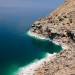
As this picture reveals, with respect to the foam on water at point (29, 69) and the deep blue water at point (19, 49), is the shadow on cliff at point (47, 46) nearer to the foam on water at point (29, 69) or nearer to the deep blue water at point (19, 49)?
the deep blue water at point (19, 49)

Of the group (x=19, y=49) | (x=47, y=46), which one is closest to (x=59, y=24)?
(x=47, y=46)

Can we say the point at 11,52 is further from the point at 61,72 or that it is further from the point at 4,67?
the point at 61,72

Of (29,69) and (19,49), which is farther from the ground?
(19,49)

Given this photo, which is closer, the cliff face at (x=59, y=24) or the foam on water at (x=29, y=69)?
the foam on water at (x=29, y=69)

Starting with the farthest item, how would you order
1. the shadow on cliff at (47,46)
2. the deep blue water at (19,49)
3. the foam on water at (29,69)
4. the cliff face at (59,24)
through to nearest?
the cliff face at (59,24) → the shadow on cliff at (47,46) → the deep blue water at (19,49) → the foam on water at (29,69)

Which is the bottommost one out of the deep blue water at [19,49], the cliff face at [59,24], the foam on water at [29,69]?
the foam on water at [29,69]

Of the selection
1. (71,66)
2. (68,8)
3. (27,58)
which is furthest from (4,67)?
(68,8)

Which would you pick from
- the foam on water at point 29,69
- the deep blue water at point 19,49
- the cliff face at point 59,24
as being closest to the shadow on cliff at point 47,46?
the deep blue water at point 19,49

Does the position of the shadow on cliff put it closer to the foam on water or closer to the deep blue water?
the deep blue water

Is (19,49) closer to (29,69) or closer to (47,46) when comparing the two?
(47,46)

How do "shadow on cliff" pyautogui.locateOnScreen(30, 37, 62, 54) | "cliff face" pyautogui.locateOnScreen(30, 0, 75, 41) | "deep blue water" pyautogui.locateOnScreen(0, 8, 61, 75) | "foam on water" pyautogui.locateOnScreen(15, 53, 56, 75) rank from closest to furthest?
"foam on water" pyautogui.locateOnScreen(15, 53, 56, 75)
"deep blue water" pyautogui.locateOnScreen(0, 8, 61, 75)
"shadow on cliff" pyautogui.locateOnScreen(30, 37, 62, 54)
"cliff face" pyautogui.locateOnScreen(30, 0, 75, 41)

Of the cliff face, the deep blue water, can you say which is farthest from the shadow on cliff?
the cliff face
